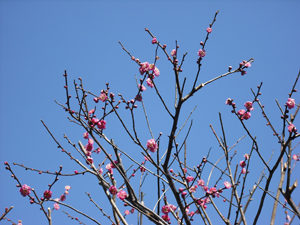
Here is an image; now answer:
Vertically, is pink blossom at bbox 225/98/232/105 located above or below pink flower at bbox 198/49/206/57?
below

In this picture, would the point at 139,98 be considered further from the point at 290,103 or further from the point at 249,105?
the point at 290,103

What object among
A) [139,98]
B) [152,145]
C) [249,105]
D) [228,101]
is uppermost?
[249,105]

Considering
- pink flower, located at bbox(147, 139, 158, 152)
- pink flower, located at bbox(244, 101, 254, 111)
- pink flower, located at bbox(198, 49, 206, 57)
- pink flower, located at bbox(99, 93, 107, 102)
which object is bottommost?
pink flower, located at bbox(147, 139, 158, 152)

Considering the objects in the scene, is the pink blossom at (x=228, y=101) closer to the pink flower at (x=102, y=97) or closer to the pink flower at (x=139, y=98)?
the pink flower at (x=139, y=98)

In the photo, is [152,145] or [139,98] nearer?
[139,98]

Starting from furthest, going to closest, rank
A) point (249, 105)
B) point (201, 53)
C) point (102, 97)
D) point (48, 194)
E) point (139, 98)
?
point (48, 194) < point (249, 105) < point (102, 97) < point (139, 98) < point (201, 53)

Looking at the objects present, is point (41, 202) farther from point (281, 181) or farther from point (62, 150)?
point (281, 181)

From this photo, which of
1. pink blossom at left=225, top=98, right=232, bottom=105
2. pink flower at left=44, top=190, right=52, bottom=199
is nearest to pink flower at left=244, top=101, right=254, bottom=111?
pink blossom at left=225, top=98, right=232, bottom=105

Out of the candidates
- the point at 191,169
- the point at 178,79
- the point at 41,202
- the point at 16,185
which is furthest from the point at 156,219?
the point at 16,185

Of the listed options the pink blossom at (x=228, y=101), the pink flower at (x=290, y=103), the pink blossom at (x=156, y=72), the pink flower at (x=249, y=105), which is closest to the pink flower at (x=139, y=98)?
the pink blossom at (x=156, y=72)

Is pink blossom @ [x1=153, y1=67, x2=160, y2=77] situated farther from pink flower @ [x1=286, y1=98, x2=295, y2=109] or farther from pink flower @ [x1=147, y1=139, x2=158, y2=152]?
pink flower @ [x1=286, y1=98, x2=295, y2=109]

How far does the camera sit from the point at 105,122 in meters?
3.81

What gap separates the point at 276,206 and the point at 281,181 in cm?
33

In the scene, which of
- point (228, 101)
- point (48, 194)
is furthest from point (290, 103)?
point (48, 194)
